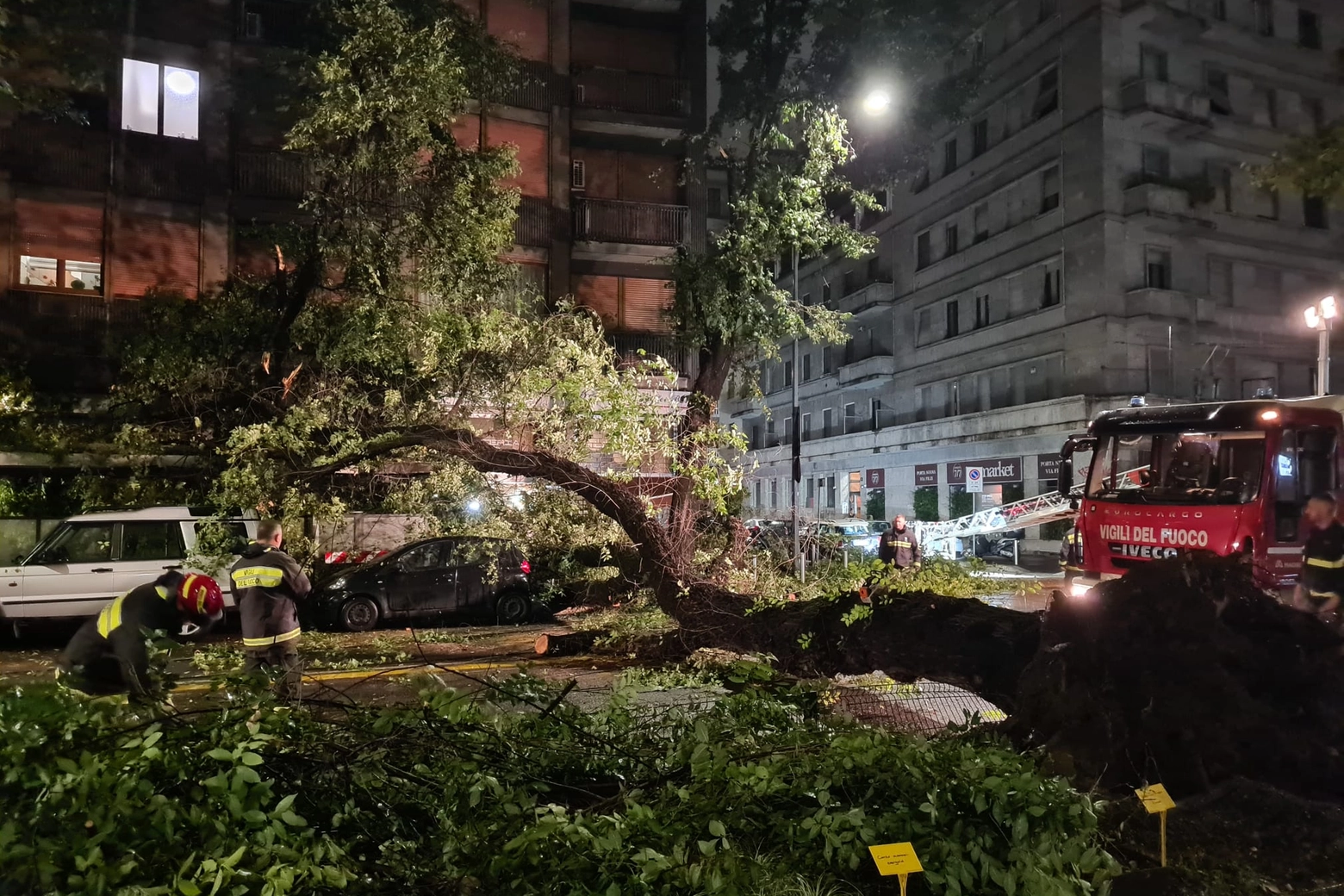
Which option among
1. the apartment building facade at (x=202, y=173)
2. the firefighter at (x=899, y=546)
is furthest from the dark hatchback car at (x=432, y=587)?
the apartment building facade at (x=202, y=173)

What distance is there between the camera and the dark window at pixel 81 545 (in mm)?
10664

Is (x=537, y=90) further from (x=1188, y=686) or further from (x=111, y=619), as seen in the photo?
(x=1188, y=686)

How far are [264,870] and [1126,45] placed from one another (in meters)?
31.7

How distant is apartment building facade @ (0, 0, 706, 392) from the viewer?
53.8 ft

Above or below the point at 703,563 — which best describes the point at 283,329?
above

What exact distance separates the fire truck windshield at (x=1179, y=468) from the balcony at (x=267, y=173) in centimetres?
1566

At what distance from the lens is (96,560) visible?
10812 millimetres

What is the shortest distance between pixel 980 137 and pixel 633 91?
56.4ft

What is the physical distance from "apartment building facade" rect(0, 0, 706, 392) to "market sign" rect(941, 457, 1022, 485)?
15.3m

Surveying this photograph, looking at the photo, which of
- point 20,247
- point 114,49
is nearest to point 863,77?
point 114,49

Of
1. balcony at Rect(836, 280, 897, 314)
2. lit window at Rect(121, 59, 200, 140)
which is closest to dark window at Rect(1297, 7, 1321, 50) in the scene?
balcony at Rect(836, 280, 897, 314)

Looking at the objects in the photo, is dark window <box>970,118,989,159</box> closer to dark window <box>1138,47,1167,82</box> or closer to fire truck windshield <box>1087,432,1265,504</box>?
dark window <box>1138,47,1167,82</box>

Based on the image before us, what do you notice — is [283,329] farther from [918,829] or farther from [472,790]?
[918,829]

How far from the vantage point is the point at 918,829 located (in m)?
3.10
